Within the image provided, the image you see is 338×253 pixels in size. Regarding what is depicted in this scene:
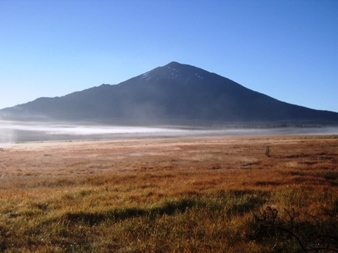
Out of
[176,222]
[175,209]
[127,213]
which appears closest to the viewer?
[176,222]

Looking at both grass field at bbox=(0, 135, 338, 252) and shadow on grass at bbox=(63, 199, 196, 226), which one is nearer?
grass field at bbox=(0, 135, 338, 252)

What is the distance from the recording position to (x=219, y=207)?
1334 centimetres

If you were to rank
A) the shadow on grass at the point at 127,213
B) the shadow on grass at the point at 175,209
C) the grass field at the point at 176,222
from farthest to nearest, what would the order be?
the shadow on grass at the point at 175,209 < the shadow on grass at the point at 127,213 < the grass field at the point at 176,222

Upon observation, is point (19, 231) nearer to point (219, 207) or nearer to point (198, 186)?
point (219, 207)

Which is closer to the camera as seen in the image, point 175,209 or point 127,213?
point 127,213

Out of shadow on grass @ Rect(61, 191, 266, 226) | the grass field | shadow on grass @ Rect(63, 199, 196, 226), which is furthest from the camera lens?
shadow on grass @ Rect(61, 191, 266, 226)

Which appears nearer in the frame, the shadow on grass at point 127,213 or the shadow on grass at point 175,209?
the shadow on grass at point 127,213

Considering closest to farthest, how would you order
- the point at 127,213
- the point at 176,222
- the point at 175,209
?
the point at 176,222, the point at 127,213, the point at 175,209

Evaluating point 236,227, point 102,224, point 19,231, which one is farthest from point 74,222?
point 236,227

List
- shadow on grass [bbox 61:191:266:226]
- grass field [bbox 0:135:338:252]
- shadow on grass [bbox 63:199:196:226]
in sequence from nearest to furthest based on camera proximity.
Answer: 1. grass field [bbox 0:135:338:252]
2. shadow on grass [bbox 63:199:196:226]
3. shadow on grass [bbox 61:191:266:226]

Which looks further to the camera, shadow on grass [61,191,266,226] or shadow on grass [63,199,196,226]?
shadow on grass [61,191,266,226]

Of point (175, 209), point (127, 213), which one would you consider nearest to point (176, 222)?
point (175, 209)

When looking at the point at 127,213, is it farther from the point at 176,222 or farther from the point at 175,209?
the point at 176,222

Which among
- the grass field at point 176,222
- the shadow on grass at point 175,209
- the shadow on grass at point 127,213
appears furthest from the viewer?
the shadow on grass at point 175,209
